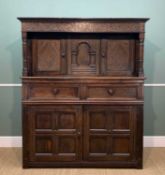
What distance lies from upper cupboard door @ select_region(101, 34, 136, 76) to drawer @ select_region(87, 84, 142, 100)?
0.35m

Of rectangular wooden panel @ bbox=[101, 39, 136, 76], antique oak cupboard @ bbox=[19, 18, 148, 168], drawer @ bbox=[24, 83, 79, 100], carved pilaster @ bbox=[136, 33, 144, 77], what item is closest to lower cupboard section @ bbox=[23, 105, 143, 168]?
antique oak cupboard @ bbox=[19, 18, 148, 168]

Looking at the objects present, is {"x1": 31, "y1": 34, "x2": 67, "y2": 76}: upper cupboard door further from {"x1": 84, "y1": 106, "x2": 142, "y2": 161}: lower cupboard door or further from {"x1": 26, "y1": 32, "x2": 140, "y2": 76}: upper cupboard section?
{"x1": 84, "y1": 106, "x2": 142, "y2": 161}: lower cupboard door

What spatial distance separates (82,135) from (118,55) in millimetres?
1053

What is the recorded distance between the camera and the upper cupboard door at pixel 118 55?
12.3 ft

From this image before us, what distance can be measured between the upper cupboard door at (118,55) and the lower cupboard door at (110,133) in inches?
20.7

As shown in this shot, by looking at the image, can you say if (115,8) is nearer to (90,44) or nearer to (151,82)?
(90,44)

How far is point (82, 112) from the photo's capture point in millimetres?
3479

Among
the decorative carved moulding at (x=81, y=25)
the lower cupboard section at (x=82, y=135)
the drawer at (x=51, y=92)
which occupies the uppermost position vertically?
the decorative carved moulding at (x=81, y=25)

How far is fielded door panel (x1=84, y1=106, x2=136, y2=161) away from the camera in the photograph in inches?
137

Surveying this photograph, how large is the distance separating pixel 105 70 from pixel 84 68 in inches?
10.1

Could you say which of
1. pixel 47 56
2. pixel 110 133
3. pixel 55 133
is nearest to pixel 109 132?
pixel 110 133

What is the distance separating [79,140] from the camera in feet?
11.5

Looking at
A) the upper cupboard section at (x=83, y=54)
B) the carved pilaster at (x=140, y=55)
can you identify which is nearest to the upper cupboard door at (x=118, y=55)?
the upper cupboard section at (x=83, y=54)

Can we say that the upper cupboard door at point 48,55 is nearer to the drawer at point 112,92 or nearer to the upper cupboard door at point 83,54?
the upper cupboard door at point 83,54
